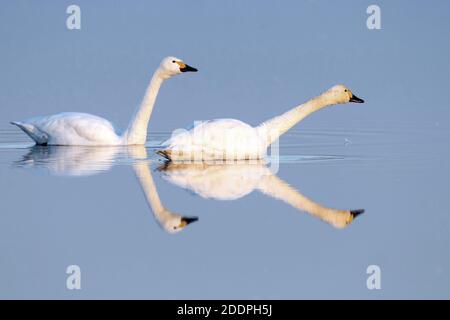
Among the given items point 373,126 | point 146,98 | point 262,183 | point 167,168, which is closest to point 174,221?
point 262,183

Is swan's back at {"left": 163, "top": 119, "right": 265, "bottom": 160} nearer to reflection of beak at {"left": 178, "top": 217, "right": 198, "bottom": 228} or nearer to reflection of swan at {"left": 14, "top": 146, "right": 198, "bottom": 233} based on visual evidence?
reflection of swan at {"left": 14, "top": 146, "right": 198, "bottom": 233}

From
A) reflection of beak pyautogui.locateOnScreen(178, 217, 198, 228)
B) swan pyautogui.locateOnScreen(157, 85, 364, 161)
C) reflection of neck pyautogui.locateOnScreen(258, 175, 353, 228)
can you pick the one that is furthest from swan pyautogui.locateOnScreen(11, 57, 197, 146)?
reflection of beak pyautogui.locateOnScreen(178, 217, 198, 228)

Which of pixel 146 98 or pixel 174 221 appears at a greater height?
pixel 146 98

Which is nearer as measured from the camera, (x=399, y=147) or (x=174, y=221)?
(x=174, y=221)

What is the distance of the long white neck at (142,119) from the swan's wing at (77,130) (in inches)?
9.9

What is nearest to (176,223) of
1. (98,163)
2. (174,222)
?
(174,222)

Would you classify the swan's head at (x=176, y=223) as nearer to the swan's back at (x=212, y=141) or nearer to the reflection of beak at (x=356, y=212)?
the reflection of beak at (x=356, y=212)

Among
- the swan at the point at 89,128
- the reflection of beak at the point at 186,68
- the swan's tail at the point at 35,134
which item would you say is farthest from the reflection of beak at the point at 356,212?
the swan's tail at the point at 35,134

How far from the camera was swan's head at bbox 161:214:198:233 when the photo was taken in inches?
385

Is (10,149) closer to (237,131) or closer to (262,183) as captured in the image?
(237,131)

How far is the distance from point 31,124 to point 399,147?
585cm

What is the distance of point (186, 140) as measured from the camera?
13742 millimetres

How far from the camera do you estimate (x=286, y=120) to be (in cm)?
1464

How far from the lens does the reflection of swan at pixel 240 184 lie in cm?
1050
